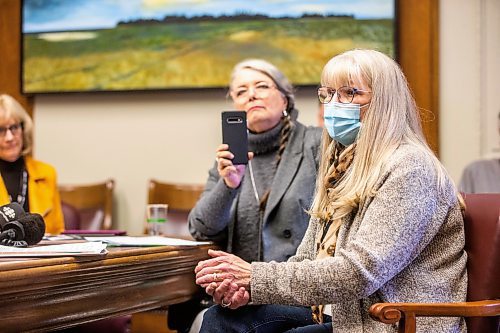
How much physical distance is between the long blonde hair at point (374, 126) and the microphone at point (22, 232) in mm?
773

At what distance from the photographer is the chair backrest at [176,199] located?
4102mm

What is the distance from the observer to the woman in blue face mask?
5.83ft

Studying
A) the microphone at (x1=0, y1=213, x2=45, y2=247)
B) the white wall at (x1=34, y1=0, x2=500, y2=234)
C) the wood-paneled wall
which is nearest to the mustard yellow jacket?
the microphone at (x1=0, y1=213, x2=45, y2=247)

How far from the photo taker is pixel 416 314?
1714 millimetres

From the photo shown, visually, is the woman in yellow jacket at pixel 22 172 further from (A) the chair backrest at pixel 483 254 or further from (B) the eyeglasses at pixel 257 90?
(A) the chair backrest at pixel 483 254

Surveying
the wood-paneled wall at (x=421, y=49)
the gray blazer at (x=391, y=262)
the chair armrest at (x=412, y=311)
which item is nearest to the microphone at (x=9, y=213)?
the gray blazer at (x=391, y=262)

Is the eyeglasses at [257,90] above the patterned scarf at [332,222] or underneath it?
above

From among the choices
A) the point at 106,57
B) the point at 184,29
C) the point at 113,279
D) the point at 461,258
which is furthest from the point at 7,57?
the point at 461,258

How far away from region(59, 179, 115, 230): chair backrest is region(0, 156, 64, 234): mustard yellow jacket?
106 centimetres

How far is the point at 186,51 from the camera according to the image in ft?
14.7

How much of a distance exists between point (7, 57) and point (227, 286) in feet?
11.1

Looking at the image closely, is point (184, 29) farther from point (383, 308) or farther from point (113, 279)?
point (383, 308)

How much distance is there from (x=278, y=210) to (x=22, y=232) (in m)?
0.98

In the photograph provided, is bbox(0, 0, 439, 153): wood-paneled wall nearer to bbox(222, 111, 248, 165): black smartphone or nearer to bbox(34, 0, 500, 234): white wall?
bbox(34, 0, 500, 234): white wall
